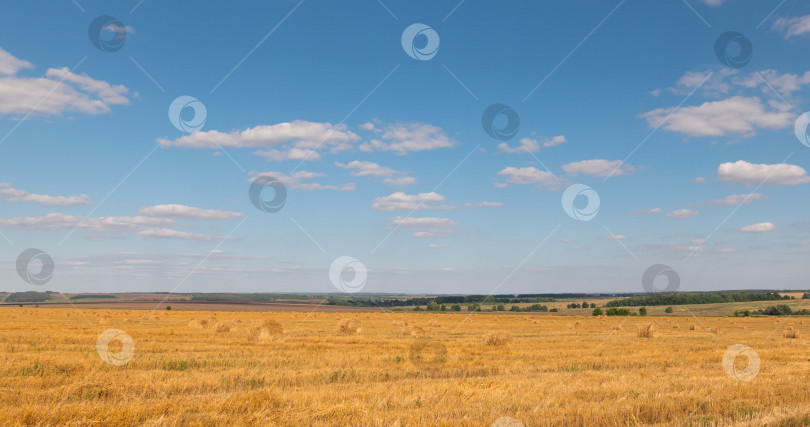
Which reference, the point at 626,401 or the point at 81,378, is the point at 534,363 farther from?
the point at 81,378

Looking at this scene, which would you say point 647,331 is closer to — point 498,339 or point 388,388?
point 498,339

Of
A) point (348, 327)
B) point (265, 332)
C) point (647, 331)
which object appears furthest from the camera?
point (647, 331)

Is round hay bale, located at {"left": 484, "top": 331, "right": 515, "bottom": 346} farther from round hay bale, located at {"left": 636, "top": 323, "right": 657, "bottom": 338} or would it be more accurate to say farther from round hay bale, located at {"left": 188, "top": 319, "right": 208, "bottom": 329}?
round hay bale, located at {"left": 188, "top": 319, "right": 208, "bottom": 329}

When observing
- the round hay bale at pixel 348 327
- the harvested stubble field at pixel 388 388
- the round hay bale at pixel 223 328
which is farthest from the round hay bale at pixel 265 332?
the round hay bale at pixel 348 327

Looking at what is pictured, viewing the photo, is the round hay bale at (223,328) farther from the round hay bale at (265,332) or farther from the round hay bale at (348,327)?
the round hay bale at (348,327)

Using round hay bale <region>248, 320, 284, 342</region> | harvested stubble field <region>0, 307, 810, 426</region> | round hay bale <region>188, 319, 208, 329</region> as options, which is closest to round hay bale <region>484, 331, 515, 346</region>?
harvested stubble field <region>0, 307, 810, 426</region>

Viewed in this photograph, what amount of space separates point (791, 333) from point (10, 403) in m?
40.9

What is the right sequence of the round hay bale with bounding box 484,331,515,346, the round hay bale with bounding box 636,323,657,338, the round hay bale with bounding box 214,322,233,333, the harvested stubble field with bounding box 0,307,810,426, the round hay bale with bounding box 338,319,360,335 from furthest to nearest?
the round hay bale with bounding box 636,323,657,338, the round hay bale with bounding box 338,319,360,335, the round hay bale with bounding box 214,322,233,333, the round hay bale with bounding box 484,331,515,346, the harvested stubble field with bounding box 0,307,810,426

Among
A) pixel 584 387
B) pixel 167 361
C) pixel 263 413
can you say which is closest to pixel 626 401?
pixel 584 387

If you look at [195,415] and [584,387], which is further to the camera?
[584,387]

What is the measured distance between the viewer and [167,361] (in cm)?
1655

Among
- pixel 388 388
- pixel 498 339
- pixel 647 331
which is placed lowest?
pixel 388 388

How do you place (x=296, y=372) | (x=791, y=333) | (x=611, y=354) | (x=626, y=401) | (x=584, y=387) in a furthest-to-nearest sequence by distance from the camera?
1. (x=791, y=333)
2. (x=611, y=354)
3. (x=296, y=372)
4. (x=584, y=387)
5. (x=626, y=401)

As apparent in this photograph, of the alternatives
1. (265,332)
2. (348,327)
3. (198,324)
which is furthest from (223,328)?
(348,327)
